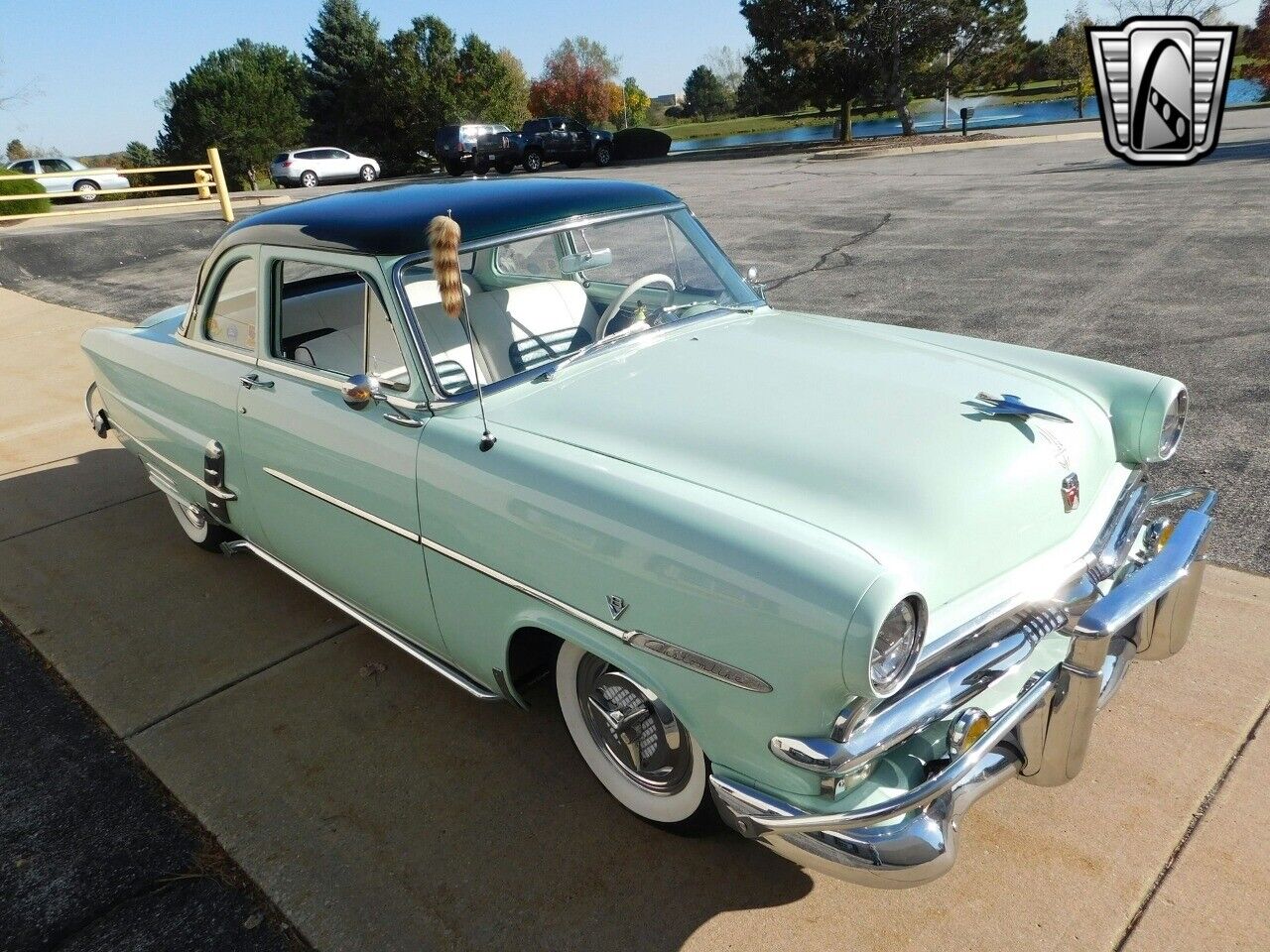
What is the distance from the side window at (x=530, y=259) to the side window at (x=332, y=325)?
0.47 meters

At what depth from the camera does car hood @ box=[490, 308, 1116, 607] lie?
7.22 feet

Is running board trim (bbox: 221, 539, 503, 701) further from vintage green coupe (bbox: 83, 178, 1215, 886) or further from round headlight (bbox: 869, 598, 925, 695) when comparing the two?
round headlight (bbox: 869, 598, 925, 695)

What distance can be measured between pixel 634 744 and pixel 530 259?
177 centimetres

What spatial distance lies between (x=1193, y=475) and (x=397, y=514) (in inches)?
141

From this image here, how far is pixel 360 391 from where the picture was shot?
9.16 ft

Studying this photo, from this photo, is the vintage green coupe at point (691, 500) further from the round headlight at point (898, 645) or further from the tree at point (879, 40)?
the tree at point (879, 40)

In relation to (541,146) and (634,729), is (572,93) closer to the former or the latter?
(541,146)

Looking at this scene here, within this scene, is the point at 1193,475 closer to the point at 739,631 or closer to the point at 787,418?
the point at 787,418

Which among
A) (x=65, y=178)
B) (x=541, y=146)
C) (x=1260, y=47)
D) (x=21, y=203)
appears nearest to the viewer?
(x=21, y=203)

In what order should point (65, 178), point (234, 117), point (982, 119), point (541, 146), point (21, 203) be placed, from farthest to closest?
point (234, 117), point (982, 119), point (541, 146), point (65, 178), point (21, 203)

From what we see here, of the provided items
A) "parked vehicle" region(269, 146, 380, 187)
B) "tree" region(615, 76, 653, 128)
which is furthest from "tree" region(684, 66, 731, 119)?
"parked vehicle" region(269, 146, 380, 187)

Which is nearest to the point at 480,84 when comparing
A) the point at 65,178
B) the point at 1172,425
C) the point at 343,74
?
the point at 343,74

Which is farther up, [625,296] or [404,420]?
[625,296]

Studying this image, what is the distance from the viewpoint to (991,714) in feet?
7.28
